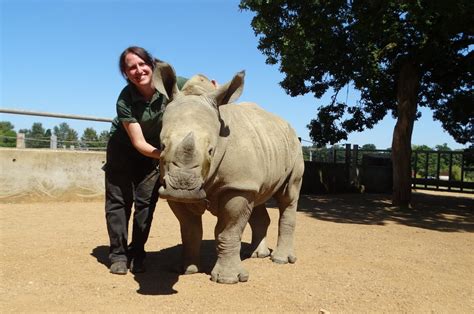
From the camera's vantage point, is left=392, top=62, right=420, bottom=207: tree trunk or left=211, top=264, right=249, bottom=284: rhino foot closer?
left=211, top=264, right=249, bottom=284: rhino foot

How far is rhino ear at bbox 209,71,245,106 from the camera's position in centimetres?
373

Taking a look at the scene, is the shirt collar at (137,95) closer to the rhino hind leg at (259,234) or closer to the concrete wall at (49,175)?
the rhino hind leg at (259,234)

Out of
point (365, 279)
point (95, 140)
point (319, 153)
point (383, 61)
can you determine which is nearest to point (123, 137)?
point (365, 279)

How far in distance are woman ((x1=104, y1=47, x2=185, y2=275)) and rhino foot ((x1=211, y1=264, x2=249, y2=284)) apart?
2.53 ft

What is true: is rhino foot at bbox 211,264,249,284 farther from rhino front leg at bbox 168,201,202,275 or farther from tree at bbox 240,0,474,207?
tree at bbox 240,0,474,207

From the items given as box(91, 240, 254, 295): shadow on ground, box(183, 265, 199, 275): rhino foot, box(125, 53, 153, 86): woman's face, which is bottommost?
box(91, 240, 254, 295): shadow on ground

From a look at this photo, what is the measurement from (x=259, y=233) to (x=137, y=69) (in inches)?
93.3

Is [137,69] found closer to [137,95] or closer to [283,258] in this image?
[137,95]

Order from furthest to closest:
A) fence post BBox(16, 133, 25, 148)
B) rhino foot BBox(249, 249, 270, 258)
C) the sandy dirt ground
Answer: fence post BBox(16, 133, 25, 148) → rhino foot BBox(249, 249, 270, 258) → the sandy dirt ground

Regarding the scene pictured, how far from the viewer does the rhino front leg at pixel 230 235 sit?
3951 millimetres

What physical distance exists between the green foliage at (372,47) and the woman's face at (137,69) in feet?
22.5

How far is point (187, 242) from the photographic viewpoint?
14.6ft

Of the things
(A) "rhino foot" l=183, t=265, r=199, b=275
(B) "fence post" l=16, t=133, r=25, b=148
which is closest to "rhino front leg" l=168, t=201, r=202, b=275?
(A) "rhino foot" l=183, t=265, r=199, b=275

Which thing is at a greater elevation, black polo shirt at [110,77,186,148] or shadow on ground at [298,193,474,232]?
black polo shirt at [110,77,186,148]
